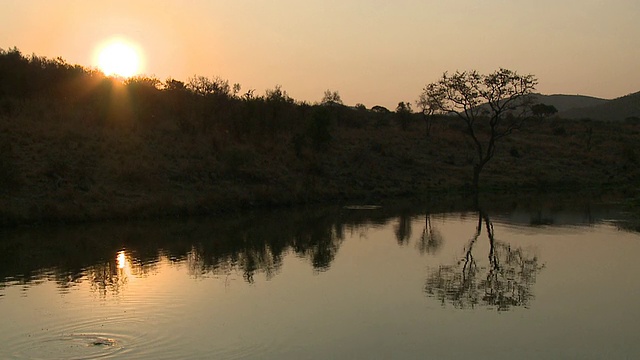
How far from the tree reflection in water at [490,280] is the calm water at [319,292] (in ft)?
0.16

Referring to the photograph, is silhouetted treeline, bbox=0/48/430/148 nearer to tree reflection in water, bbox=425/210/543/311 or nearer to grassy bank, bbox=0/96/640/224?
grassy bank, bbox=0/96/640/224

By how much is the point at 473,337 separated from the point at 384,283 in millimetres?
4713

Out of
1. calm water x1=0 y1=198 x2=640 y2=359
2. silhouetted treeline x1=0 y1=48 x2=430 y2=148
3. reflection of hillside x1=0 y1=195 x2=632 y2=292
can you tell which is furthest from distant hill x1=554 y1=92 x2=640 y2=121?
calm water x1=0 y1=198 x2=640 y2=359

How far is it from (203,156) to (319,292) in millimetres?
25218

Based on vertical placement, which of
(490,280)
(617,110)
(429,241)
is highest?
(617,110)

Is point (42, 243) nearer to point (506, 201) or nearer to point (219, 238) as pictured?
point (219, 238)

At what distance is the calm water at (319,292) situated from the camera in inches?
406

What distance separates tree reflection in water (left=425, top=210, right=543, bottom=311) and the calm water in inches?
1.9

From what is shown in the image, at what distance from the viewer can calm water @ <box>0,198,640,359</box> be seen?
10.3 metres

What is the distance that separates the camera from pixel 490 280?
15.6 meters

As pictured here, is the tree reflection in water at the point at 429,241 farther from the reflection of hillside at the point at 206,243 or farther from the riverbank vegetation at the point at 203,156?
the riverbank vegetation at the point at 203,156

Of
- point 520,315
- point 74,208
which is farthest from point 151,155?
point 520,315

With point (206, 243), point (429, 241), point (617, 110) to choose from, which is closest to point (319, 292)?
point (206, 243)

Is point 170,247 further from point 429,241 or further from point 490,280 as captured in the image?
point 490,280
